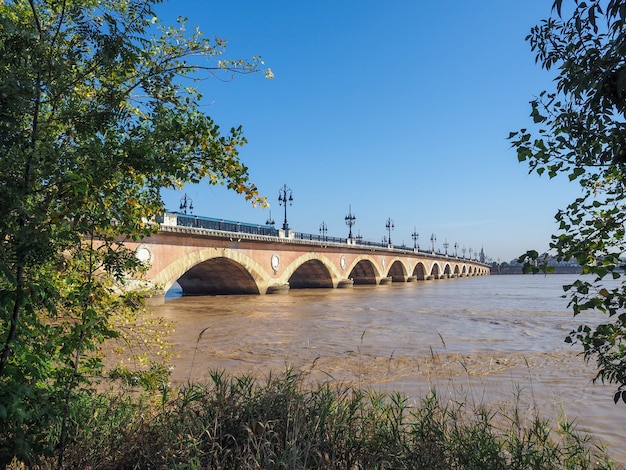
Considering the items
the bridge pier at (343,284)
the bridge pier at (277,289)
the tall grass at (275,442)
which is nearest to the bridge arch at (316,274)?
the bridge pier at (343,284)

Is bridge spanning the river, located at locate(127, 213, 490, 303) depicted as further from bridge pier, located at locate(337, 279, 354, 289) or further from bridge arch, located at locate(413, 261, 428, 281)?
bridge arch, located at locate(413, 261, 428, 281)

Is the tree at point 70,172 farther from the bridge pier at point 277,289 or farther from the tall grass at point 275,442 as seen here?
the bridge pier at point 277,289

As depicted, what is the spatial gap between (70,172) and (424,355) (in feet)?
32.7

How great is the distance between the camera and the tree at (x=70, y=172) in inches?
101

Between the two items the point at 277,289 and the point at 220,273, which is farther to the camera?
the point at 277,289

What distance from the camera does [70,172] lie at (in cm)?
256

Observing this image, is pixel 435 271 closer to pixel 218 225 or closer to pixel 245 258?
pixel 245 258

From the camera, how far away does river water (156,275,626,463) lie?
6.93 meters

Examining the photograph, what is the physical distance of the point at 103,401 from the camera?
4.75m

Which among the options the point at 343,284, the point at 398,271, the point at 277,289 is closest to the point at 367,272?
the point at 343,284

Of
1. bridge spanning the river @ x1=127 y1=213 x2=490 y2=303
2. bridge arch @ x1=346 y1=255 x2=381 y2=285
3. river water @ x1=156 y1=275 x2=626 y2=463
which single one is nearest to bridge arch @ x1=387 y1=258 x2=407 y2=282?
bridge spanning the river @ x1=127 y1=213 x2=490 y2=303

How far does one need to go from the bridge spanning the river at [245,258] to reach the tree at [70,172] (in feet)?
3.41

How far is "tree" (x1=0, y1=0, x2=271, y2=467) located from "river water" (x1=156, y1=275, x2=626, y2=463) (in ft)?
3.49

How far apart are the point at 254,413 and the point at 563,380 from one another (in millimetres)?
7473
